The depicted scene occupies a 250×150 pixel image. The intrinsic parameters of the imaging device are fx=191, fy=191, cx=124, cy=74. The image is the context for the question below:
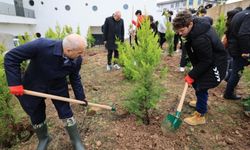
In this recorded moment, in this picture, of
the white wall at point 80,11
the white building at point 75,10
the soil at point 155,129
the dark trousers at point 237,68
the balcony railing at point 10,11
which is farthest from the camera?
the white wall at point 80,11

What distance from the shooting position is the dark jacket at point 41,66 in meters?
A: 2.26

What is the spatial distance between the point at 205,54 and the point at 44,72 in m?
2.18

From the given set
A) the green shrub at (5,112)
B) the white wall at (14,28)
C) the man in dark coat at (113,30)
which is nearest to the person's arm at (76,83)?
the green shrub at (5,112)

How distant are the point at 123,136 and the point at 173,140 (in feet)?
2.54

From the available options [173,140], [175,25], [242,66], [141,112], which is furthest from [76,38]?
[242,66]

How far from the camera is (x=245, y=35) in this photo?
327 centimetres

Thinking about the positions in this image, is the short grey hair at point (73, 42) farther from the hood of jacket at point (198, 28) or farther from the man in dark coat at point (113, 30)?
the man in dark coat at point (113, 30)

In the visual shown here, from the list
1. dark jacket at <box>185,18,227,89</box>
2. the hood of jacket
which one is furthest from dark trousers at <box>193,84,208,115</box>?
the hood of jacket

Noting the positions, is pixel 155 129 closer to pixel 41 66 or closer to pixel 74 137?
pixel 74 137

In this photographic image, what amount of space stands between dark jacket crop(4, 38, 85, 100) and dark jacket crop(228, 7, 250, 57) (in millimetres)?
2786

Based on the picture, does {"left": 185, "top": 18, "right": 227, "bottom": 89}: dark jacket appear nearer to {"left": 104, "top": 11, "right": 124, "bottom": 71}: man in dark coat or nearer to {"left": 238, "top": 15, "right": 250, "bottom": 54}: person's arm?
{"left": 238, "top": 15, "right": 250, "bottom": 54}: person's arm

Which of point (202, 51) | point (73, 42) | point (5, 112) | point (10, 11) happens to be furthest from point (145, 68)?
point (10, 11)

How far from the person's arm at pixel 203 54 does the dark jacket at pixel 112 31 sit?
3.73 meters

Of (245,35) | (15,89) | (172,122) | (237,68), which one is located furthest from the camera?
(237,68)
